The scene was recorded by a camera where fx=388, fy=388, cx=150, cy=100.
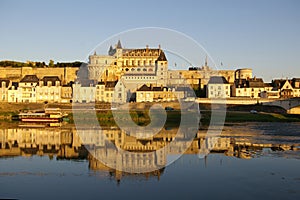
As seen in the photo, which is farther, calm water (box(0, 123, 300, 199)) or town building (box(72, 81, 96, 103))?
town building (box(72, 81, 96, 103))

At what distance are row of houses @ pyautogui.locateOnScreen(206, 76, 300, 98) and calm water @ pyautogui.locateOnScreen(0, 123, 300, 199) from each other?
114 feet

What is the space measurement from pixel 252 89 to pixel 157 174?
4666 centimetres

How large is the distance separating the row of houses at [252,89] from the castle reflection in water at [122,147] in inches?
1226

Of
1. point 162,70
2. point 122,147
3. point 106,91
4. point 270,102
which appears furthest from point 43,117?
point 162,70

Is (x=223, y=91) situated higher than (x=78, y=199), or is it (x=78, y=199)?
(x=223, y=91)

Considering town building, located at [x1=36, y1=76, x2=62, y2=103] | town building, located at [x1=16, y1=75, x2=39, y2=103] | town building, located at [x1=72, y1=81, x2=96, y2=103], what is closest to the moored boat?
town building, located at [x1=72, y1=81, x2=96, y2=103]

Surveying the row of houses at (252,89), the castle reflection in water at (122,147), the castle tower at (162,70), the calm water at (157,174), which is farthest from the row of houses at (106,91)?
the calm water at (157,174)

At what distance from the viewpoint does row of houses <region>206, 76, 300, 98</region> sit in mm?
56062

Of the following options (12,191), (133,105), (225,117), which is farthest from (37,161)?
(133,105)

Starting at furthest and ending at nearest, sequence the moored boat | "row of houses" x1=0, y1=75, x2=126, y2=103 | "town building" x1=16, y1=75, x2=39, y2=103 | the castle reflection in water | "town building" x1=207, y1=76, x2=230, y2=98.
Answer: "town building" x1=207, y1=76, x2=230, y2=98, "town building" x1=16, y1=75, x2=39, y2=103, "row of houses" x1=0, y1=75, x2=126, y2=103, the moored boat, the castle reflection in water

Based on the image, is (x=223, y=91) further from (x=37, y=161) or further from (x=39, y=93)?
(x=37, y=161)

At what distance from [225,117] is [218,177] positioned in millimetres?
27780

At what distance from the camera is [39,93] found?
55.1 meters

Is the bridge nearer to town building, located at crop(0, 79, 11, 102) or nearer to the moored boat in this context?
the moored boat
